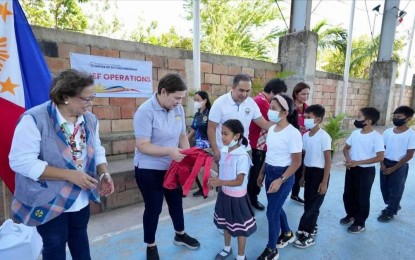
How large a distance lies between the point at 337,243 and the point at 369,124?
1.25 metres

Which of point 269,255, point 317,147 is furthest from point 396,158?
point 269,255

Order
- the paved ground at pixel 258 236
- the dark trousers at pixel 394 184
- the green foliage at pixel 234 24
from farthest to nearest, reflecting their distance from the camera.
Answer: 1. the green foliage at pixel 234 24
2. the dark trousers at pixel 394 184
3. the paved ground at pixel 258 236

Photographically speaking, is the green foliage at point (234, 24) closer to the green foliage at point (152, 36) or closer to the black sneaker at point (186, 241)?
the green foliage at point (152, 36)

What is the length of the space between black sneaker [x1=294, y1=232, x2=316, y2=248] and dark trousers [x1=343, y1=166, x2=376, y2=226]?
68 cm

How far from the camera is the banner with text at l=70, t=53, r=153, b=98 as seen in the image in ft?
11.9

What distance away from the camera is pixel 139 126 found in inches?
78.6

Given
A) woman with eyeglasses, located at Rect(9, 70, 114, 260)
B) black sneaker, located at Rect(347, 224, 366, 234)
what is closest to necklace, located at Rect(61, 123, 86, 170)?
woman with eyeglasses, located at Rect(9, 70, 114, 260)

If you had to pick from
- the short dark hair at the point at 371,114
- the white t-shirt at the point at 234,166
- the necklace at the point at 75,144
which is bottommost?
the white t-shirt at the point at 234,166

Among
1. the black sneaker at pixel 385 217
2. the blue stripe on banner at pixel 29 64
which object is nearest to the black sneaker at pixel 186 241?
the blue stripe on banner at pixel 29 64

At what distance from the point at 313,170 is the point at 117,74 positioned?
9.85 ft

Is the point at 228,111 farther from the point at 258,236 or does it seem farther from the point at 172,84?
the point at 258,236

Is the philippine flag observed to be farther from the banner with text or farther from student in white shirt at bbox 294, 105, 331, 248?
student in white shirt at bbox 294, 105, 331, 248

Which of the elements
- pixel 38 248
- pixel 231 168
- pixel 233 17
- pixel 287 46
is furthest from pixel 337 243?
pixel 233 17

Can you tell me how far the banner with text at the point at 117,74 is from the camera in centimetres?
362
